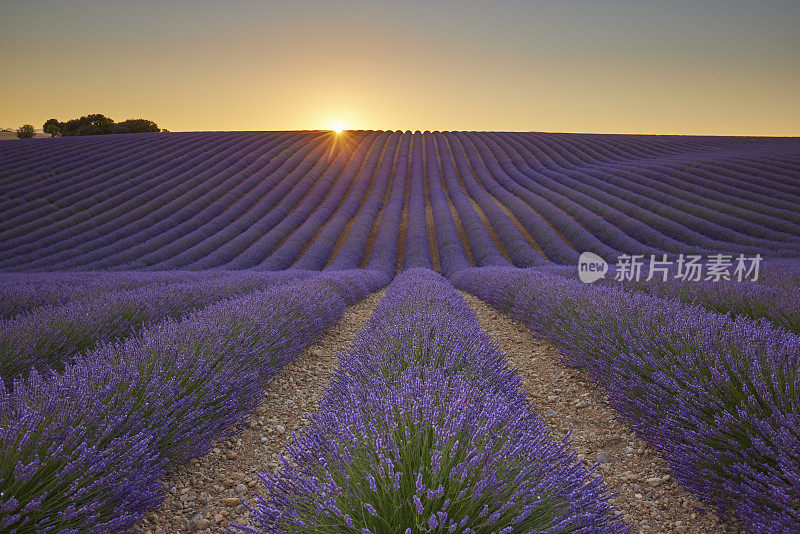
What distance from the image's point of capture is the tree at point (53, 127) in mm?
46125

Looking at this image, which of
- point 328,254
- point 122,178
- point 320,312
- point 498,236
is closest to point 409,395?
point 320,312

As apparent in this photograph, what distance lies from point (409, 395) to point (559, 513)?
32.7 inches

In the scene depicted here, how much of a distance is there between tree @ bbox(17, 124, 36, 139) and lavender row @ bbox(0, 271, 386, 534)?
59.1 m

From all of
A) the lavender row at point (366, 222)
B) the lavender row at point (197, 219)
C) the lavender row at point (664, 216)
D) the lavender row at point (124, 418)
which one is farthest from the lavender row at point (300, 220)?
the lavender row at point (664, 216)

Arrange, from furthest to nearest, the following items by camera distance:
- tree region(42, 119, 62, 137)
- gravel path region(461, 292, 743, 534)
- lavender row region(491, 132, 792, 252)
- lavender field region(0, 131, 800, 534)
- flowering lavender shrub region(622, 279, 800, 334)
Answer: tree region(42, 119, 62, 137), lavender row region(491, 132, 792, 252), flowering lavender shrub region(622, 279, 800, 334), gravel path region(461, 292, 743, 534), lavender field region(0, 131, 800, 534)

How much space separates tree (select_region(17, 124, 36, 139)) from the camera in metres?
45.0

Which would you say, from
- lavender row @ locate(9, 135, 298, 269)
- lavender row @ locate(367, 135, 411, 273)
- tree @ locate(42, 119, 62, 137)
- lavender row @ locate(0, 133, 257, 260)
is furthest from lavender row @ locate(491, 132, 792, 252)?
tree @ locate(42, 119, 62, 137)

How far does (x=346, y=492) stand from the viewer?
1.49 meters

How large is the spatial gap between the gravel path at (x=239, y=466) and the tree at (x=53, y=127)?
5858cm

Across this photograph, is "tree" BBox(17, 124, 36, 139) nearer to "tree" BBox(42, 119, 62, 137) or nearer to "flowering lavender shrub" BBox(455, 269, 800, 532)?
"tree" BBox(42, 119, 62, 137)

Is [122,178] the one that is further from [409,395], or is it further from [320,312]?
[409,395]

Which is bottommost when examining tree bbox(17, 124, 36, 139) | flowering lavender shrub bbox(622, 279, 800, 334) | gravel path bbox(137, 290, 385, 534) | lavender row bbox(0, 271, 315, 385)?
gravel path bbox(137, 290, 385, 534)

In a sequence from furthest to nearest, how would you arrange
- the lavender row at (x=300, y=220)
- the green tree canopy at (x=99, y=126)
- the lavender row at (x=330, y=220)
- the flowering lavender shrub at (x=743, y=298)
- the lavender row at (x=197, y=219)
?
1. the green tree canopy at (x=99, y=126)
2. the lavender row at (x=330, y=220)
3. the lavender row at (x=300, y=220)
4. the lavender row at (x=197, y=219)
5. the flowering lavender shrub at (x=743, y=298)

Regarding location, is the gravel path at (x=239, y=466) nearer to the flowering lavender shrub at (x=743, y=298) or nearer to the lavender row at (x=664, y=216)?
the flowering lavender shrub at (x=743, y=298)
